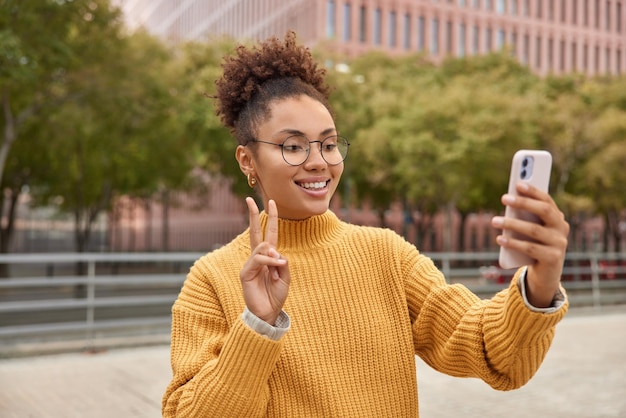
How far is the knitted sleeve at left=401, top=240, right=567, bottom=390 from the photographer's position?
61.3 inches

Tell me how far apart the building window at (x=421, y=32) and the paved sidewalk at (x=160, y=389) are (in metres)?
45.9

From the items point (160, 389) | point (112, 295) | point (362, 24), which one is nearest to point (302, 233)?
point (160, 389)

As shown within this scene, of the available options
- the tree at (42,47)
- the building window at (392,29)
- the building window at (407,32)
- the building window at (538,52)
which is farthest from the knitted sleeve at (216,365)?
the building window at (538,52)

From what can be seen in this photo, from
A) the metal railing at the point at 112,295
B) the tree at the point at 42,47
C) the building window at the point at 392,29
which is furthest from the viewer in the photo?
the building window at the point at 392,29

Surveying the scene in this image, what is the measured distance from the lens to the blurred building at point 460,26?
49.2 m

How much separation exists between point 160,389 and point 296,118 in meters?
5.38

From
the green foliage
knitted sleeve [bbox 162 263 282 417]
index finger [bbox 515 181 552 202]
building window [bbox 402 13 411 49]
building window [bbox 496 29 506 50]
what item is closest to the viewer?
index finger [bbox 515 181 552 202]

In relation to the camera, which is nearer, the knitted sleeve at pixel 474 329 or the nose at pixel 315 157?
the knitted sleeve at pixel 474 329

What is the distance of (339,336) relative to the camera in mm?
1857

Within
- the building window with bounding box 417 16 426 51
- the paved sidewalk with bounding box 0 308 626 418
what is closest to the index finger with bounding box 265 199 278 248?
the paved sidewalk with bounding box 0 308 626 418

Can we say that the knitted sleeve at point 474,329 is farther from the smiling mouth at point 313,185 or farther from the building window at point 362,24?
the building window at point 362,24

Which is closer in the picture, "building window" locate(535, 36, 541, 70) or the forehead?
the forehead

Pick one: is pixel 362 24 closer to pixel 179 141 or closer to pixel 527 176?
pixel 179 141

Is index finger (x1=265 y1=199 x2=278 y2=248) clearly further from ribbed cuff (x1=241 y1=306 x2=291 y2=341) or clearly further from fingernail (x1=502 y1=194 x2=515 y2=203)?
fingernail (x1=502 y1=194 x2=515 y2=203)
